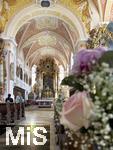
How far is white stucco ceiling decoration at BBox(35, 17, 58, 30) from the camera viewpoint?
26.4 meters

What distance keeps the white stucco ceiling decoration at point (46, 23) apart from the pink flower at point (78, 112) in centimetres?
2472

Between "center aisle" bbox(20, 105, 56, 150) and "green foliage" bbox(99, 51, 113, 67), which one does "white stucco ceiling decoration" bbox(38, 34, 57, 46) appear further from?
"green foliage" bbox(99, 51, 113, 67)

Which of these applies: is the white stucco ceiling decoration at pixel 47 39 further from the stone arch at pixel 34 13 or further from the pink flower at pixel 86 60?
the pink flower at pixel 86 60

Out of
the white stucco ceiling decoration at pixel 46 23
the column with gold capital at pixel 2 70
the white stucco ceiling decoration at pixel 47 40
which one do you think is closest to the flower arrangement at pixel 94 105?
the column with gold capital at pixel 2 70

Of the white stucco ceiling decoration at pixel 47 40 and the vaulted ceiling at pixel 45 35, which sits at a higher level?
the white stucco ceiling decoration at pixel 47 40

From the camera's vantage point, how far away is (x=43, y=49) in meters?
39.5

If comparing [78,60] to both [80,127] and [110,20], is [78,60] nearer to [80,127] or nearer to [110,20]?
[80,127]

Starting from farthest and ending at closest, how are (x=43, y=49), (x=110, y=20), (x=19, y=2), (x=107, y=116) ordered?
(x=43, y=49) < (x=19, y=2) < (x=110, y=20) < (x=107, y=116)

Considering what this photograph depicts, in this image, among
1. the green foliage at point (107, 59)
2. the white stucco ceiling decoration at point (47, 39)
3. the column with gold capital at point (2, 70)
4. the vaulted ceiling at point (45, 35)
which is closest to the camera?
the green foliage at point (107, 59)

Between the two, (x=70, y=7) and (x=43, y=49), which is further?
(x=43, y=49)

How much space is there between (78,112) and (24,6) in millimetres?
20176

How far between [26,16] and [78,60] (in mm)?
20784

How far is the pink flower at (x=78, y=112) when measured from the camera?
1.54 metres

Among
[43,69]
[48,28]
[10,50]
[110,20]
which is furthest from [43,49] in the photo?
[110,20]
